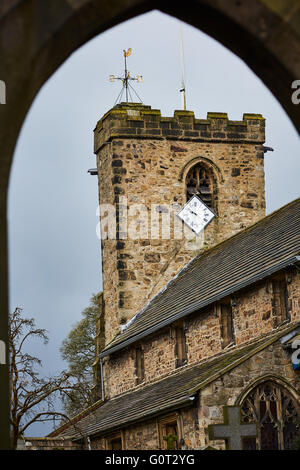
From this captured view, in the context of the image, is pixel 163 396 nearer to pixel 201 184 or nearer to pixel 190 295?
pixel 190 295

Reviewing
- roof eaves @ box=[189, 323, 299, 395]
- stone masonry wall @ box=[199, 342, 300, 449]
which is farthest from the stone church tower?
stone masonry wall @ box=[199, 342, 300, 449]

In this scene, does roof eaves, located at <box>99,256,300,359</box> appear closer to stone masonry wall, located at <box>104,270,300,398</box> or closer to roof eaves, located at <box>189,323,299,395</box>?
stone masonry wall, located at <box>104,270,300,398</box>

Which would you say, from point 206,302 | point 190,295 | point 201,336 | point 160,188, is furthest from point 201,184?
point 206,302

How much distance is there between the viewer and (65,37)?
543cm

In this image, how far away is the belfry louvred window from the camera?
3067 cm

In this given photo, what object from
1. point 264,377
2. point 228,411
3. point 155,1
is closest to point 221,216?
point 264,377

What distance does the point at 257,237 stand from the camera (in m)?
24.3

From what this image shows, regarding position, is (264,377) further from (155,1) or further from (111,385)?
(155,1)

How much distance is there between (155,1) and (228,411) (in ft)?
28.6

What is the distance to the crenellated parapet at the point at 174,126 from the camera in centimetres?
3044

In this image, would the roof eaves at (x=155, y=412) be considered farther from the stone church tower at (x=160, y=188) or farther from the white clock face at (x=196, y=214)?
the white clock face at (x=196, y=214)

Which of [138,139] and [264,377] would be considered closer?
[264,377]

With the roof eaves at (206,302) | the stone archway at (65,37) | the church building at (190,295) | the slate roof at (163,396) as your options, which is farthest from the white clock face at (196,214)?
the stone archway at (65,37)

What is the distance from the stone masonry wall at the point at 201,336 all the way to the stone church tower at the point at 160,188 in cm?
224
